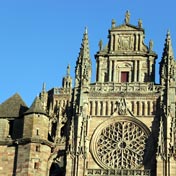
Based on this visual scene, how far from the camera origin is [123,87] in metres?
45.5

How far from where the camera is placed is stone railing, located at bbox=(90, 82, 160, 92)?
4522 cm

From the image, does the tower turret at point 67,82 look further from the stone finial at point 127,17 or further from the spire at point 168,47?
the spire at point 168,47

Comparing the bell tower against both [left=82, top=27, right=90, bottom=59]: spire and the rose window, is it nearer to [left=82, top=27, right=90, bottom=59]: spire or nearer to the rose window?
[left=82, top=27, right=90, bottom=59]: spire

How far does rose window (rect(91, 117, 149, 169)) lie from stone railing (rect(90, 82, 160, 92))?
2.20 metres

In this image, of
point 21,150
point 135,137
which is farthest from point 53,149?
point 135,137

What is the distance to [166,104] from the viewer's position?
43.7m

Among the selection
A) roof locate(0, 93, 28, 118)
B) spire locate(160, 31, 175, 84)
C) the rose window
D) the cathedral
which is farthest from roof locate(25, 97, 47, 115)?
spire locate(160, 31, 175, 84)

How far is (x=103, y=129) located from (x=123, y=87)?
10.9 feet

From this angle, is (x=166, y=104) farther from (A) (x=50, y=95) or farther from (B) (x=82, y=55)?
(A) (x=50, y=95)

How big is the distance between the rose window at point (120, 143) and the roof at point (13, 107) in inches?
250

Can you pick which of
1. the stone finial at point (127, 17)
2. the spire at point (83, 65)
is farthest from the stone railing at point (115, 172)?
the stone finial at point (127, 17)

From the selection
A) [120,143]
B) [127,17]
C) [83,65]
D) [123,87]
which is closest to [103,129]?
[120,143]

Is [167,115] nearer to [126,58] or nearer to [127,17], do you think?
[126,58]

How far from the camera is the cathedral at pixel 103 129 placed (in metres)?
42.9
